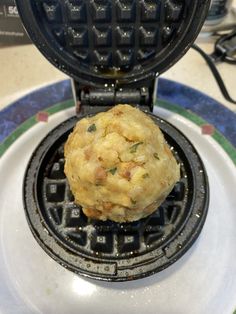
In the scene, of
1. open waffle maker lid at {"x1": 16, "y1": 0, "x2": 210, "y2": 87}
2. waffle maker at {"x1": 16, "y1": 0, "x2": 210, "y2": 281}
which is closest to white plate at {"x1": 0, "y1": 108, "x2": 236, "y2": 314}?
waffle maker at {"x1": 16, "y1": 0, "x2": 210, "y2": 281}

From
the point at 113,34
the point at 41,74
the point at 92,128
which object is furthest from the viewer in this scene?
the point at 41,74

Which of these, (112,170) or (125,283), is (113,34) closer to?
(112,170)

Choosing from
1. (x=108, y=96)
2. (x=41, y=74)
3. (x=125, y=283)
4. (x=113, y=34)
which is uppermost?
(x=113, y=34)

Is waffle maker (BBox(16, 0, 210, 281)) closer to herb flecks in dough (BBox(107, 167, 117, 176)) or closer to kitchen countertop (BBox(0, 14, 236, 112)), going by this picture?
herb flecks in dough (BBox(107, 167, 117, 176))

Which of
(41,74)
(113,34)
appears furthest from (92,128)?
(41,74)

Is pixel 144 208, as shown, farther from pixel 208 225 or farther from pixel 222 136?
pixel 222 136

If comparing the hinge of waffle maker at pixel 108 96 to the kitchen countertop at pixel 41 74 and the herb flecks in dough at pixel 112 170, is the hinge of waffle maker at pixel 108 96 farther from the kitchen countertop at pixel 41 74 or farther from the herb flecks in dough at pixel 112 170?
the kitchen countertop at pixel 41 74
